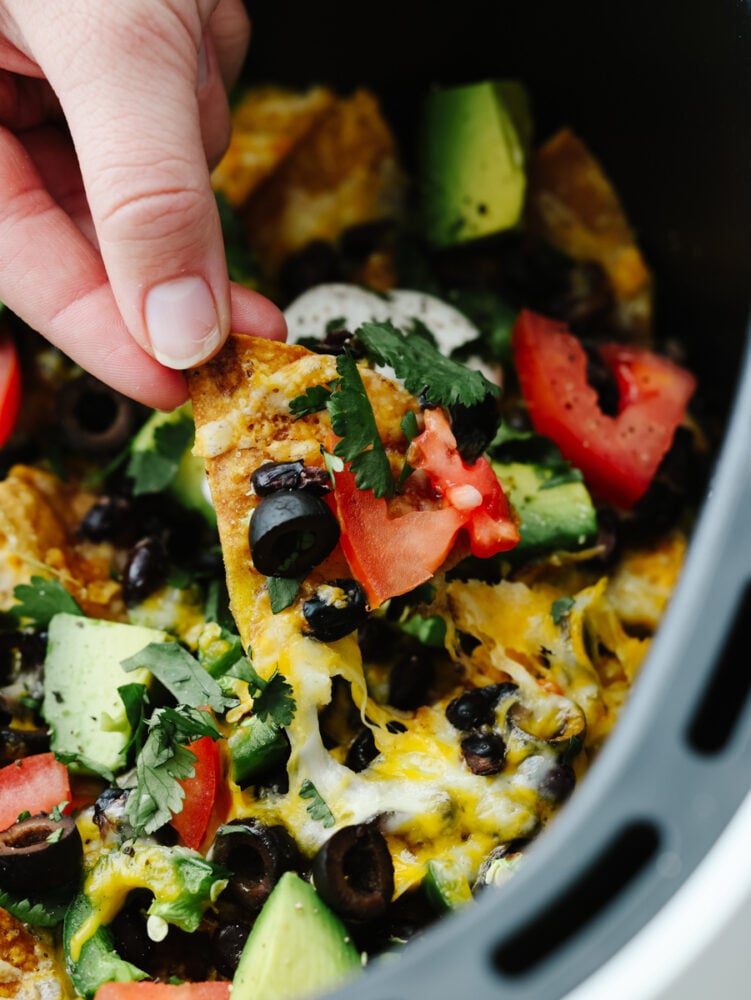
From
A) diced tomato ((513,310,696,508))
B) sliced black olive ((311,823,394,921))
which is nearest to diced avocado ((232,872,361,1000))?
sliced black olive ((311,823,394,921))

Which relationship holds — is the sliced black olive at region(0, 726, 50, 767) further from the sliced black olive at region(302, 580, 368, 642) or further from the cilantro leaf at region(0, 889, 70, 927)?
the sliced black olive at region(302, 580, 368, 642)

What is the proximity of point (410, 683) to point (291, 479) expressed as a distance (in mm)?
437

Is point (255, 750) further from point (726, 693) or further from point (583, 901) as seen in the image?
point (726, 693)

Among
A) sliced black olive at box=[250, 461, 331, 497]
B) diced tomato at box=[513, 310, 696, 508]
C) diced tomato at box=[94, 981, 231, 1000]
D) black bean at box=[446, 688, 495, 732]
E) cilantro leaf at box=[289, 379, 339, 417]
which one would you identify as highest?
cilantro leaf at box=[289, 379, 339, 417]

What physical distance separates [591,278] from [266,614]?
1331 millimetres

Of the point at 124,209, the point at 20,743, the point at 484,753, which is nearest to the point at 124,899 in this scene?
the point at 20,743

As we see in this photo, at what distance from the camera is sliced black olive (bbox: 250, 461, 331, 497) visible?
1583mm

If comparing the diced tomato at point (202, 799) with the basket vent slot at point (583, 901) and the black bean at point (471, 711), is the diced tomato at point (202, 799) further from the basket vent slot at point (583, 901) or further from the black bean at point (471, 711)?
the basket vent slot at point (583, 901)

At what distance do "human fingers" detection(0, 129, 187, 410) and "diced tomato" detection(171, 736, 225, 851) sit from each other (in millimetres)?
597

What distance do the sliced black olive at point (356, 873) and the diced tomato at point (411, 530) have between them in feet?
1.13

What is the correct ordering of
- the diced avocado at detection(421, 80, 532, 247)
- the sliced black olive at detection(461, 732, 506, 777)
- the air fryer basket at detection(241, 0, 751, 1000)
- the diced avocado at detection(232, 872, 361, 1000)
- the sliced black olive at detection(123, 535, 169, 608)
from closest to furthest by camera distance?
1. the air fryer basket at detection(241, 0, 751, 1000)
2. the diced avocado at detection(232, 872, 361, 1000)
3. the sliced black olive at detection(461, 732, 506, 777)
4. the sliced black olive at detection(123, 535, 169, 608)
5. the diced avocado at detection(421, 80, 532, 247)

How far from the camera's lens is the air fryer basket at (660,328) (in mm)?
1064

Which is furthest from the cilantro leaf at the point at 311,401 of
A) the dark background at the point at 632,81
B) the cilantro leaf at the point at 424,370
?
the dark background at the point at 632,81

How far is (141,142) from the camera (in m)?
1.45
